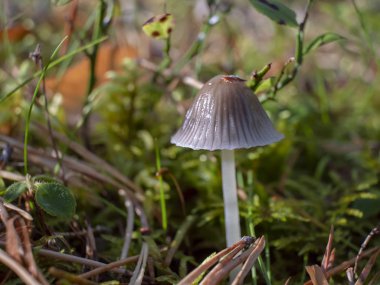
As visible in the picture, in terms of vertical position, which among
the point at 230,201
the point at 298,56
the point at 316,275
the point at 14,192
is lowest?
the point at 316,275

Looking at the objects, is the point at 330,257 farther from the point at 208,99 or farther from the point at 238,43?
the point at 238,43

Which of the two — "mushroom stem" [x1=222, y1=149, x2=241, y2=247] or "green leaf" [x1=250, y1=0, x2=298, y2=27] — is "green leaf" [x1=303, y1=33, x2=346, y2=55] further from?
"mushroom stem" [x1=222, y1=149, x2=241, y2=247]

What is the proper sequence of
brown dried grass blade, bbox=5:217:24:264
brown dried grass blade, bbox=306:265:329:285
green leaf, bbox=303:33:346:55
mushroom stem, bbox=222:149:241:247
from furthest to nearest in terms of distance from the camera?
1. green leaf, bbox=303:33:346:55
2. mushroom stem, bbox=222:149:241:247
3. brown dried grass blade, bbox=306:265:329:285
4. brown dried grass blade, bbox=5:217:24:264

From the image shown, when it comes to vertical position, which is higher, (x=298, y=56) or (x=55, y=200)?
(x=298, y=56)

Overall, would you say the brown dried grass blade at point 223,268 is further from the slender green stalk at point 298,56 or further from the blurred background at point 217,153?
the slender green stalk at point 298,56

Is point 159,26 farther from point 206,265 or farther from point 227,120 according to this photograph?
point 206,265

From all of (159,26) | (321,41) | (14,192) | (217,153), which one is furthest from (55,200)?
(321,41)

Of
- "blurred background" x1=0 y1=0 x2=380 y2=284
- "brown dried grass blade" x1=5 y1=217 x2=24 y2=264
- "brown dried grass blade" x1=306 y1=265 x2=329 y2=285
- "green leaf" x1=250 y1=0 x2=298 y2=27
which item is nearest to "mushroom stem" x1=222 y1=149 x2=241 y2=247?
"blurred background" x1=0 y1=0 x2=380 y2=284
